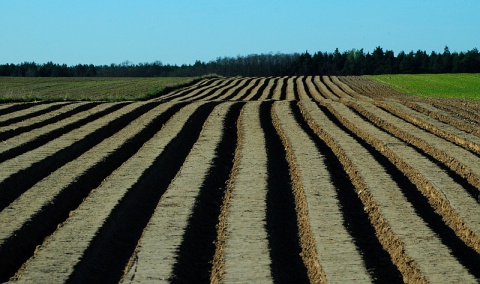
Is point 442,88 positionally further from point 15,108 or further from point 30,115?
point 30,115

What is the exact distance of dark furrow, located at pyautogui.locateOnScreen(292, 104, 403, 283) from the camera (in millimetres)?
6305

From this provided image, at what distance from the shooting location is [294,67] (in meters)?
97.7

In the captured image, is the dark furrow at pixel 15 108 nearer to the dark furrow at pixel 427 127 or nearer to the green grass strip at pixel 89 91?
the green grass strip at pixel 89 91

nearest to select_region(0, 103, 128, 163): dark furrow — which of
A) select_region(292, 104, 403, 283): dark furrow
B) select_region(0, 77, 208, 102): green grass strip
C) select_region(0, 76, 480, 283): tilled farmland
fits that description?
select_region(0, 76, 480, 283): tilled farmland

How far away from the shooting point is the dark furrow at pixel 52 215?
266 inches

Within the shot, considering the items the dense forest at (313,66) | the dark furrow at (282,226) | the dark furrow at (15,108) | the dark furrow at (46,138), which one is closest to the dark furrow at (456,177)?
the dark furrow at (282,226)

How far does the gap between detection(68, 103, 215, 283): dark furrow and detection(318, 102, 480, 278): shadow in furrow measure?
2.91 metres

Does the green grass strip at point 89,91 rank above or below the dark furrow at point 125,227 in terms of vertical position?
below

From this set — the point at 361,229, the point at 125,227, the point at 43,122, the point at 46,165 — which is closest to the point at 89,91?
the point at 43,122

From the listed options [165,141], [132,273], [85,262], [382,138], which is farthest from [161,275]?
[382,138]

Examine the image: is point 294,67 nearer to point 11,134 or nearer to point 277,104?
point 277,104

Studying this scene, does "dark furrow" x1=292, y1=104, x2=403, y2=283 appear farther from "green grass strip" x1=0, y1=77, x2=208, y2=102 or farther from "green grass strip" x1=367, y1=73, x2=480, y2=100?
"green grass strip" x1=367, y1=73, x2=480, y2=100

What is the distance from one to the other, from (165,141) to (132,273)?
7.70 meters

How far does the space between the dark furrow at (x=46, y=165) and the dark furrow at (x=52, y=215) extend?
591 mm
